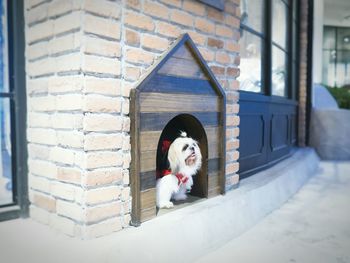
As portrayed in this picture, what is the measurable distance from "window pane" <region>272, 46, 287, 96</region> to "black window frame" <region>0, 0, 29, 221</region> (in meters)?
3.50

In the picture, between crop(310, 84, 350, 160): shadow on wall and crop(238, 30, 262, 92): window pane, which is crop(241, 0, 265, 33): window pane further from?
crop(310, 84, 350, 160): shadow on wall

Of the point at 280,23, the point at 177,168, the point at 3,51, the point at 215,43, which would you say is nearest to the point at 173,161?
the point at 177,168

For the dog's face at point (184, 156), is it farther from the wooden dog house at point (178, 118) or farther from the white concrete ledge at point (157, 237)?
the white concrete ledge at point (157, 237)

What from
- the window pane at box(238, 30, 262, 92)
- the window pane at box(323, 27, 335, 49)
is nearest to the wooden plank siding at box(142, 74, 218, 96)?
the window pane at box(238, 30, 262, 92)

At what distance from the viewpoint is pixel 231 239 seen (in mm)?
2279

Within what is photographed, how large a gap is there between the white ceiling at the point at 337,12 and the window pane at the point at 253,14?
30.2ft

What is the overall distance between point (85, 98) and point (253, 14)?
9.45 ft

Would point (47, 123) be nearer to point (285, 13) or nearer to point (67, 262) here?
point (67, 262)

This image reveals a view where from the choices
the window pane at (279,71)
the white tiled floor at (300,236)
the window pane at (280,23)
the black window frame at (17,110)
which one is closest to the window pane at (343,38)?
the window pane at (280,23)

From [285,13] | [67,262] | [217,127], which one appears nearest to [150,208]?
[67,262]

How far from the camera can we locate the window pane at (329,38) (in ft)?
50.1

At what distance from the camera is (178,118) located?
252 cm

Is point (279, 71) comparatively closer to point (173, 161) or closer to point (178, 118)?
point (178, 118)

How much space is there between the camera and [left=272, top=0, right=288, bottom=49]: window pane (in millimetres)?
4498
